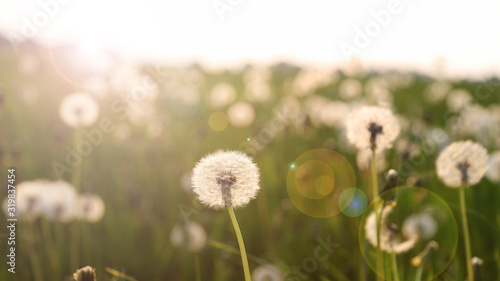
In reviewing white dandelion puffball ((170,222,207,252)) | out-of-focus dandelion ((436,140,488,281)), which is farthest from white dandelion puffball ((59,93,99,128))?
out-of-focus dandelion ((436,140,488,281))

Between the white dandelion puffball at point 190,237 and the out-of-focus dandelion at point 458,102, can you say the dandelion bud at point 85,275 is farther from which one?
the out-of-focus dandelion at point 458,102

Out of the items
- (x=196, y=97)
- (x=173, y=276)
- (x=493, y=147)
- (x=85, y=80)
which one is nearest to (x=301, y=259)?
(x=173, y=276)

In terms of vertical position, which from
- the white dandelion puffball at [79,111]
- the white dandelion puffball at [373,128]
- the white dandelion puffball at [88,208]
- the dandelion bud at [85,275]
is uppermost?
the white dandelion puffball at [79,111]

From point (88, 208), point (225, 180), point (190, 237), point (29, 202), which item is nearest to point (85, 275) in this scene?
point (225, 180)

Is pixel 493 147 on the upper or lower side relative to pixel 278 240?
upper

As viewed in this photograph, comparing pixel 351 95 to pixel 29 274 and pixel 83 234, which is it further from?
pixel 29 274

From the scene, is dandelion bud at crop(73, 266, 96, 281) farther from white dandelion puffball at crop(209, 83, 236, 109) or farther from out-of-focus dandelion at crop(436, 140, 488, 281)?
white dandelion puffball at crop(209, 83, 236, 109)

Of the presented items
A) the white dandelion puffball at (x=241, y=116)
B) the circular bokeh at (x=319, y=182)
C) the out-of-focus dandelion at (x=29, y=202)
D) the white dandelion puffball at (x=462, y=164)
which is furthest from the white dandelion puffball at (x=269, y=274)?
the white dandelion puffball at (x=241, y=116)
